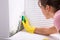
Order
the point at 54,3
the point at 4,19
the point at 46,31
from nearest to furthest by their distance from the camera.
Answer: the point at 54,3, the point at 4,19, the point at 46,31

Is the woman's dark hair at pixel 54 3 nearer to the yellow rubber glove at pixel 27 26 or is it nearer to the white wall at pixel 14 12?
the white wall at pixel 14 12

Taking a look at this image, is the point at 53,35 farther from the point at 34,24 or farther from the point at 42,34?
the point at 34,24

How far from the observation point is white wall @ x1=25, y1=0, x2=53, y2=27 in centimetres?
137

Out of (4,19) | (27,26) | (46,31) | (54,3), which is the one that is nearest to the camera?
(54,3)

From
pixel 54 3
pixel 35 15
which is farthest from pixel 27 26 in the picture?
pixel 54 3

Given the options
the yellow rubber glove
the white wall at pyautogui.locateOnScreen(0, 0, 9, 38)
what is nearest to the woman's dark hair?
the white wall at pyautogui.locateOnScreen(0, 0, 9, 38)

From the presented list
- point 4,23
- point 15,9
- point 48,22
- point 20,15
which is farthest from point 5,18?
point 48,22

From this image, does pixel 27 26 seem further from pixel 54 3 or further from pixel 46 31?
pixel 54 3

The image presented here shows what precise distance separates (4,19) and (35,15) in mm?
402

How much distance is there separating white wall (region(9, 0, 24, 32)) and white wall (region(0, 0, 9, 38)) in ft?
0.10

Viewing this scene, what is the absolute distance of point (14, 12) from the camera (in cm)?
115

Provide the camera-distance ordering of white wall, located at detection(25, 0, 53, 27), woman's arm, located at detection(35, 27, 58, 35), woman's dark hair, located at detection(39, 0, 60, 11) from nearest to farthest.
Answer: woman's dark hair, located at detection(39, 0, 60, 11), woman's arm, located at detection(35, 27, 58, 35), white wall, located at detection(25, 0, 53, 27)

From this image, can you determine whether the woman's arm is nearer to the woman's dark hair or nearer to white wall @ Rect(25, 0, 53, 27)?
white wall @ Rect(25, 0, 53, 27)

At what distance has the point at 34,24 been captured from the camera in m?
1.39
